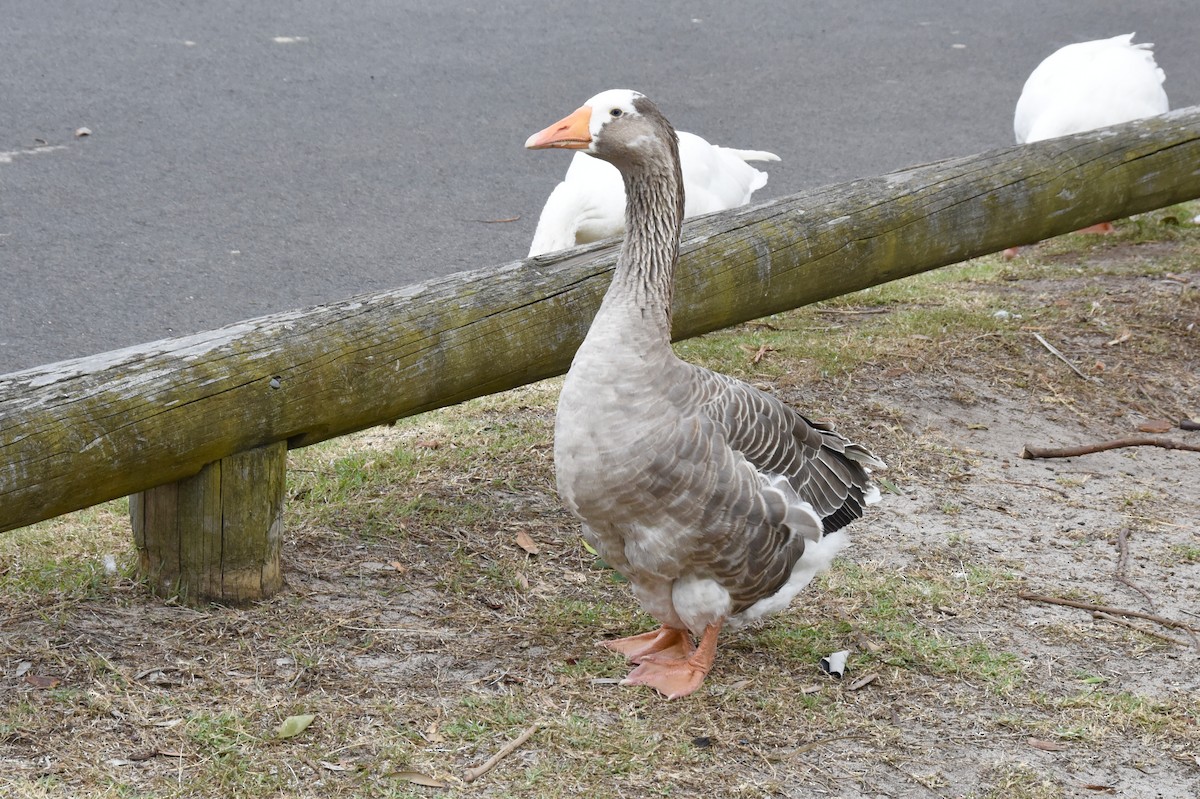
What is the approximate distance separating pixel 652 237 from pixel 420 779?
1345mm

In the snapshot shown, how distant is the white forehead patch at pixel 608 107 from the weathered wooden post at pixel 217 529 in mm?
1176

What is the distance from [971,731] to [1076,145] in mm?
2902

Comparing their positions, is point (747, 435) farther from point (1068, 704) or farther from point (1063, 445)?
point (1063, 445)

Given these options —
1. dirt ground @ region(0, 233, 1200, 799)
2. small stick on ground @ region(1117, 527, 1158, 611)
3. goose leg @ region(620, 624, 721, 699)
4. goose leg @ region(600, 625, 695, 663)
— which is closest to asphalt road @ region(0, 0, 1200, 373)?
dirt ground @ region(0, 233, 1200, 799)

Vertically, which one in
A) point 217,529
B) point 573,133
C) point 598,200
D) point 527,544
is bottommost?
point 527,544

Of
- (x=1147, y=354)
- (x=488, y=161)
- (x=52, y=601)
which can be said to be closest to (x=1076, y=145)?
(x=1147, y=354)

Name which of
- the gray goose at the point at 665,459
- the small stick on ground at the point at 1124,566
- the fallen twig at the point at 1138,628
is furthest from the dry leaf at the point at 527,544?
the small stick on ground at the point at 1124,566

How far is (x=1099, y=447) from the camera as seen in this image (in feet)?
15.1

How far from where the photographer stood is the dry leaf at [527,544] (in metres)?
3.80

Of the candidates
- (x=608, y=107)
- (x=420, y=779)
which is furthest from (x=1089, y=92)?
(x=420, y=779)

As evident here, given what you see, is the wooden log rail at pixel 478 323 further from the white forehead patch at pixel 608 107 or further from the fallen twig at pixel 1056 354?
the white forehead patch at pixel 608 107

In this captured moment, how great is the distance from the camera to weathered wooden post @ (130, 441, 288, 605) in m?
3.22

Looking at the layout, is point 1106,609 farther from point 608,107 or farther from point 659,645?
point 608,107

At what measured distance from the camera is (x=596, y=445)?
285 centimetres
